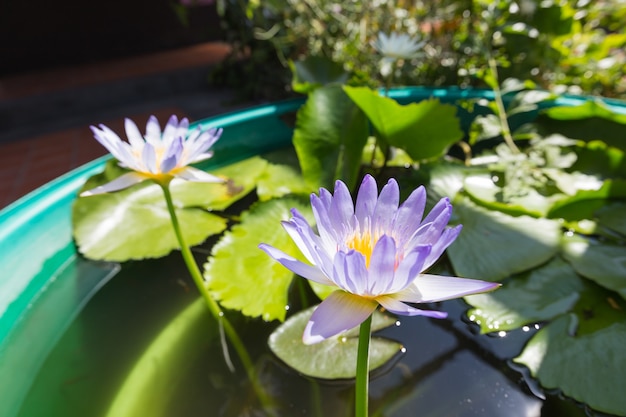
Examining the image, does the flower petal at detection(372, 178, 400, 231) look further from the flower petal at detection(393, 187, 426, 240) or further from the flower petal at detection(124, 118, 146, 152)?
the flower petal at detection(124, 118, 146, 152)

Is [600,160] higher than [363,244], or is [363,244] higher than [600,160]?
[363,244]

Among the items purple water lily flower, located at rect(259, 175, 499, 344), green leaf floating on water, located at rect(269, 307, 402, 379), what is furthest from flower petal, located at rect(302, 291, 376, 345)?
green leaf floating on water, located at rect(269, 307, 402, 379)

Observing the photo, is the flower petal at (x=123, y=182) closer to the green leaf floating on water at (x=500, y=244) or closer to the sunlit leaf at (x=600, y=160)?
the green leaf floating on water at (x=500, y=244)

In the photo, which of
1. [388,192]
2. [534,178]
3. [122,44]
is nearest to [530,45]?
[534,178]

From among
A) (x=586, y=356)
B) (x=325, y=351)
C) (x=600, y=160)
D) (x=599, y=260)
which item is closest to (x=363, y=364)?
(x=325, y=351)

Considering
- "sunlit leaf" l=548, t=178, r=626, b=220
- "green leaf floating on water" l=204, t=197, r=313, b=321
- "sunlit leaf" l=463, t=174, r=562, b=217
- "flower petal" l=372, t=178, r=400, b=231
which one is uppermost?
"flower petal" l=372, t=178, r=400, b=231

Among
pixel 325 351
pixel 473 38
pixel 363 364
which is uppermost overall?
pixel 473 38

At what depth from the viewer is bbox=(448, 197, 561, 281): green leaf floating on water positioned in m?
0.64

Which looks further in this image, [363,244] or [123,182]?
[123,182]

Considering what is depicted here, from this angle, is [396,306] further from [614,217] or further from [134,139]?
[614,217]

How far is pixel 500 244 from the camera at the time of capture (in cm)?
67

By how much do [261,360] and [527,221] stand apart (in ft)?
1.49

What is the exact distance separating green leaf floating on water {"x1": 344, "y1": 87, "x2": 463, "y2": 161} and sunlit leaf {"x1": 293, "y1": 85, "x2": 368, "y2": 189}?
0.17 ft

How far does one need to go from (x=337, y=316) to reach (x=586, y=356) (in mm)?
405
